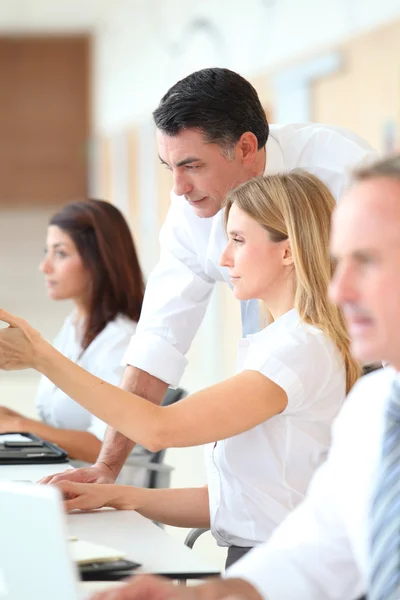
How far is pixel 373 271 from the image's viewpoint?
3.67ft

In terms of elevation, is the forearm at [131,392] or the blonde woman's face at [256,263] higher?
the blonde woman's face at [256,263]

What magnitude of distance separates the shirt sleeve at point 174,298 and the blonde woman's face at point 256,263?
61cm

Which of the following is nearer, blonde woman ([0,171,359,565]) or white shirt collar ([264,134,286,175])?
blonde woman ([0,171,359,565])

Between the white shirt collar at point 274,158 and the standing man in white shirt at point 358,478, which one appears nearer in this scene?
the standing man in white shirt at point 358,478

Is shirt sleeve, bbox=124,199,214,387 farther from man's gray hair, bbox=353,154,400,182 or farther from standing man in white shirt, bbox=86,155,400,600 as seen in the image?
man's gray hair, bbox=353,154,400,182

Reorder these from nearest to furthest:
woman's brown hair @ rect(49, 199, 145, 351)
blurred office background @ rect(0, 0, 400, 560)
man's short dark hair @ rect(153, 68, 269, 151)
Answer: man's short dark hair @ rect(153, 68, 269, 151)
woman's brown hair @ rect(49, 199, 145, 351)
blurred office background @ rect(0, 0, 400, 560)

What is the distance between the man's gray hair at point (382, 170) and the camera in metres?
1.16

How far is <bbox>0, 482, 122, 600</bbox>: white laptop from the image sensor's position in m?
1.03

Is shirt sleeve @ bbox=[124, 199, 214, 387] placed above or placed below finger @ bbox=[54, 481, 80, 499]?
above

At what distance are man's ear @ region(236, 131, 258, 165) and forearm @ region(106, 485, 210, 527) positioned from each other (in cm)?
77

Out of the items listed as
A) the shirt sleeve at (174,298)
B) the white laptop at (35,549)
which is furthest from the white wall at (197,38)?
the white laptop at (35,549)

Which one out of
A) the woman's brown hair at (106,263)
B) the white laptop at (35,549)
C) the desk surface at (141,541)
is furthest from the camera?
the woman's brown hair at (106,263)

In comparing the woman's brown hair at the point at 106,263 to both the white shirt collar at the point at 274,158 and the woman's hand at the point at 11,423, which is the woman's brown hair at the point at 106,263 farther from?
the white shirt collar at the point at 274,158

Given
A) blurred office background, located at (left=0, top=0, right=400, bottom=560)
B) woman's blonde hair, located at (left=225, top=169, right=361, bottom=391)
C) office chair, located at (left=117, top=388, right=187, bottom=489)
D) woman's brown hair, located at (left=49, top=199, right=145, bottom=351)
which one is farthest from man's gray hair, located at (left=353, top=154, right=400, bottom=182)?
blurred office background, located at (left=0, top=0, right=400, bottom=560)
